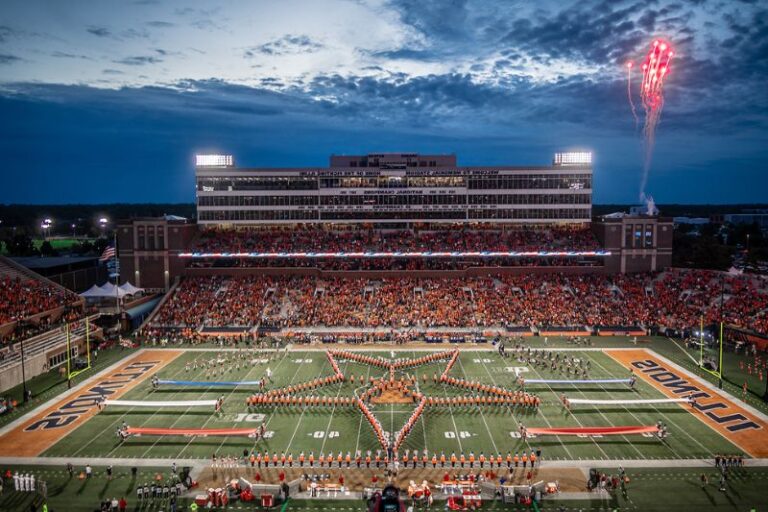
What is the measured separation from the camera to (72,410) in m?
29.2

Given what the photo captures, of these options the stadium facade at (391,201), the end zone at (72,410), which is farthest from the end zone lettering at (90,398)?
the stadium facade at (391,201)

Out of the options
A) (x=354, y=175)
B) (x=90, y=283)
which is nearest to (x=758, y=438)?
(x=354, y=175)

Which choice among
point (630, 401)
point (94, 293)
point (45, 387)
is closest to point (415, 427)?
point (630, 401)

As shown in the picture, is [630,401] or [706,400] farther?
[706,400]

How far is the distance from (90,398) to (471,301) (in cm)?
3124

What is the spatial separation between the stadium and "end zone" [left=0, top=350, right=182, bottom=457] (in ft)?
0.64

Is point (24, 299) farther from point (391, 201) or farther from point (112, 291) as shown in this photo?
point (391, 201)

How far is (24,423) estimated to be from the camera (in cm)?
2739

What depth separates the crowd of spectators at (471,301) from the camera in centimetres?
4659

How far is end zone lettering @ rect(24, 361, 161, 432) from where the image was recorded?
2738 centimetres

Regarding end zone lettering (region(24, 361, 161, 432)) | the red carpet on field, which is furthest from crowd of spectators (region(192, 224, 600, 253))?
the red carpet on field

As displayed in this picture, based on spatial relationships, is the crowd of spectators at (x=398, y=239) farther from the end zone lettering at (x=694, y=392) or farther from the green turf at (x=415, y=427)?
the green turf at (x=415, y=427)

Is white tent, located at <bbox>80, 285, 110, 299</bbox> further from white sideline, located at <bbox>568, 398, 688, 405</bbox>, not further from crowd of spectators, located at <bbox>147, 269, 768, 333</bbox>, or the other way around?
white sideline, located at <bbox>568, 398, 688, 405</bbox>

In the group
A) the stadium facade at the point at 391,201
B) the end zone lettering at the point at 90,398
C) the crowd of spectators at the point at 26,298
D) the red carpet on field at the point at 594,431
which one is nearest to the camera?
the red carpet on field at the point at 594,431
